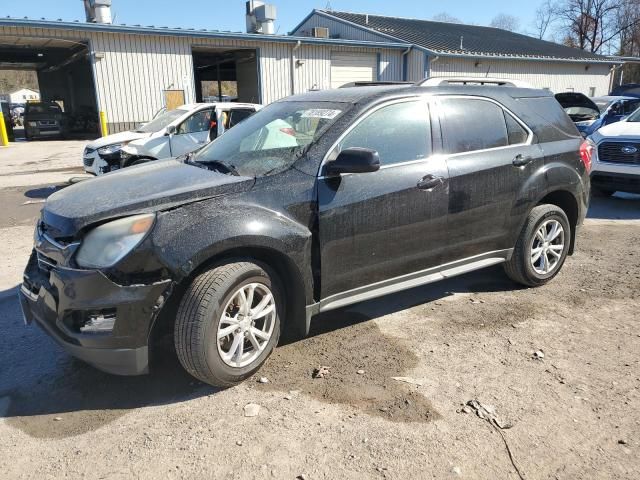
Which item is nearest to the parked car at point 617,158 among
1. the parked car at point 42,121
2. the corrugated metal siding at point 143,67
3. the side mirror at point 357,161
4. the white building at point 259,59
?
the side mirror at point 357,161

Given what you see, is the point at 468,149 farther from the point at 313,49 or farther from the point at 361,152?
the point at 313,49

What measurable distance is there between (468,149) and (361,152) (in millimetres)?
1274

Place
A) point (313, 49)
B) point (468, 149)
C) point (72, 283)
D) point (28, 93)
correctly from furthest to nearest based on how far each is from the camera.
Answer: point (28, 93) < point (313, 49) < point (468, 149) < point (72, 283)

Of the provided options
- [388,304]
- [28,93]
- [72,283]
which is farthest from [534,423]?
[28,93]

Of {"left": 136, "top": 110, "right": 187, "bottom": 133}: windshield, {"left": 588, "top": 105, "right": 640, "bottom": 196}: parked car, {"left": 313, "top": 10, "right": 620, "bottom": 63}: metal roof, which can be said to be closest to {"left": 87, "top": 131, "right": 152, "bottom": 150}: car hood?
{"left": 136, "top": 110, "right": 187, "bottom": 133}: windshield

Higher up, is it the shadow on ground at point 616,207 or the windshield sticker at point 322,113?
the windshield sticker at point 322,113

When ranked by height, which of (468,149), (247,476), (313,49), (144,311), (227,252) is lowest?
(247,476)

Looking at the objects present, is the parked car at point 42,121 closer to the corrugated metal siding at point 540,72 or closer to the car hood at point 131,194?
the corrugated metal siding at point 540,72

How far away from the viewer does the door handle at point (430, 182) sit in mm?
3834

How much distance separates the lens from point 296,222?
3320mm

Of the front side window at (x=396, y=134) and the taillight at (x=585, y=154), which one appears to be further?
the taillight at (x=585, y=154)

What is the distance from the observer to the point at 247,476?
2506mm

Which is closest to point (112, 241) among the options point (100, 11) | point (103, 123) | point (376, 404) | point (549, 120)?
point (376, 404)

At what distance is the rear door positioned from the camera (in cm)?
407
